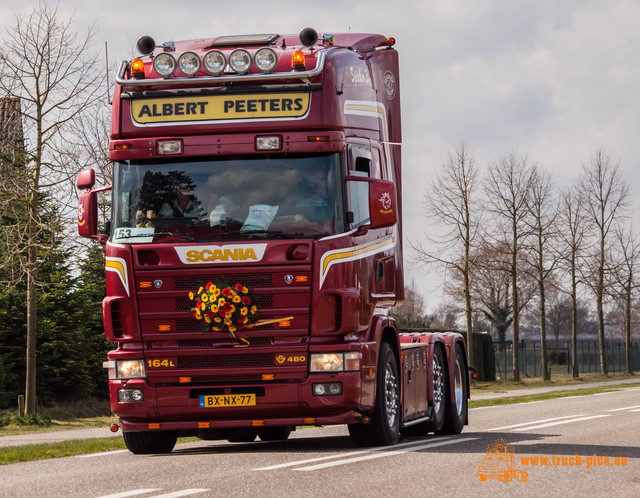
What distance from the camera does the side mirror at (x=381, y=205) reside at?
11.1 meters

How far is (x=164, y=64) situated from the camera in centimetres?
1142

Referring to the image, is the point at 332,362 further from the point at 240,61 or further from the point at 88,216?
the point at 240,61

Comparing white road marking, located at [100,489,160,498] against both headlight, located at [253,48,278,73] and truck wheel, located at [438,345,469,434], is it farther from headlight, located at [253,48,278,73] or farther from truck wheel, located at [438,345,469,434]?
truck wheel, located at [438,345,469,434]

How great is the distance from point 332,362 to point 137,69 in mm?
3621

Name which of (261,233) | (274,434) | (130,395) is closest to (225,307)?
(261,233)

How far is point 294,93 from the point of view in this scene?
11312 mm

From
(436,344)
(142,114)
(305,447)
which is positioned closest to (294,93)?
(142,114)

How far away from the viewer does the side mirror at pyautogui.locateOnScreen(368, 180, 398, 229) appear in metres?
11.1

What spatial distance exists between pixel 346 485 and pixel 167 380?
3.17 m

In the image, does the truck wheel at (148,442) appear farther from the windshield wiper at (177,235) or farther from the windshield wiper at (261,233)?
the windshield wiper at (261,233)

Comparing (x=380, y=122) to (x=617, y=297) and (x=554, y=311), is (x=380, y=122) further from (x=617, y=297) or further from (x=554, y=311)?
(x=554, y=311)

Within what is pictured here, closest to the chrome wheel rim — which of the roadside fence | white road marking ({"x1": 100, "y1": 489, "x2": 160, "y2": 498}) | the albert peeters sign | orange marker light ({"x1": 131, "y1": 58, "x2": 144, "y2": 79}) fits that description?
the albert peeters sign

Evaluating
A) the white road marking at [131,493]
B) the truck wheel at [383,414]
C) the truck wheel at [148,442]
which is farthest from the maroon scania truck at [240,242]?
the white road marking at [131,493]

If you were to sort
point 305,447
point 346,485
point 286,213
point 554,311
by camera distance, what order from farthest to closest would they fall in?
point 554,311
point 305,447
point 286,213
point 346,485
